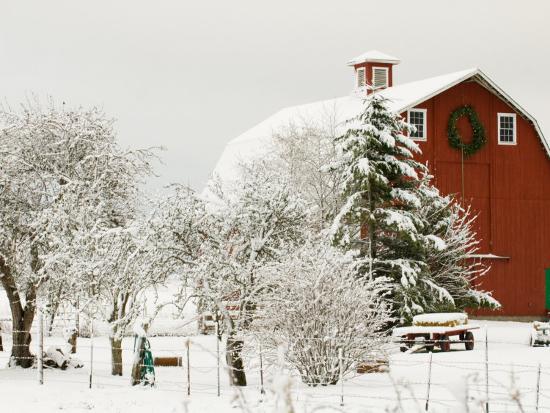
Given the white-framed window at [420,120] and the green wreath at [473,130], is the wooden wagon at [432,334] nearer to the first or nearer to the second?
the white-framed window at [420,120]

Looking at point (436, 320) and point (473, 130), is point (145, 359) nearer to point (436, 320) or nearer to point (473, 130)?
point (436, 320)

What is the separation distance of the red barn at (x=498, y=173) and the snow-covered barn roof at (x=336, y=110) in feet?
0.26

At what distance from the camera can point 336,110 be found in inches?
1895

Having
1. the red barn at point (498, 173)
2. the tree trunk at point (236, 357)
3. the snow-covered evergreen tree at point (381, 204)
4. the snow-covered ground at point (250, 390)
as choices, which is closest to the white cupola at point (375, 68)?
the red barn at point (498, 173)

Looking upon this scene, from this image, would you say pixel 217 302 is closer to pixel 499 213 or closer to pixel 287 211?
pixel 287 211

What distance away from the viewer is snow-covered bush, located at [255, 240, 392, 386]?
2041cm

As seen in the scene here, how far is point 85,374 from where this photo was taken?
79.5 feet

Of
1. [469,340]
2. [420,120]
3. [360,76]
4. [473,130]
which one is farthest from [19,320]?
[360,76]

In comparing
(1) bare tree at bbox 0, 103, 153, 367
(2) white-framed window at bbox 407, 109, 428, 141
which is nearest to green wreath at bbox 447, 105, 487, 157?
(2) white-framed window at bbox 407, 109, 428, 141

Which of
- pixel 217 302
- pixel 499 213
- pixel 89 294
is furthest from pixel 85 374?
pixel 499 213

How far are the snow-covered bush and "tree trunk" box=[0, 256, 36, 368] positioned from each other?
653 centimetres

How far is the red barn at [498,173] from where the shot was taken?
40.8 meters

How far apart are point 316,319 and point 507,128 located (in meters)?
23.9

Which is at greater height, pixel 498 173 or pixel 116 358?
pixel 498 173
